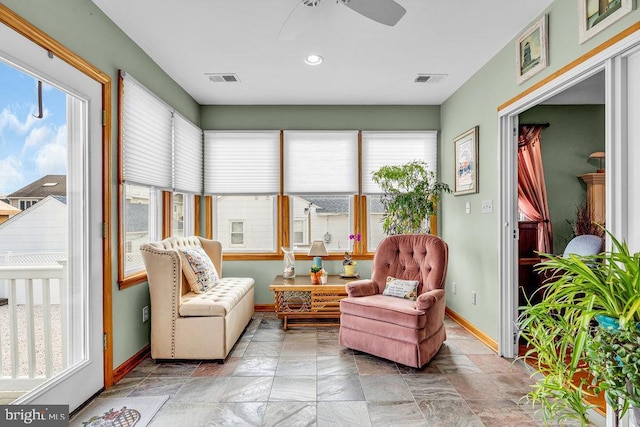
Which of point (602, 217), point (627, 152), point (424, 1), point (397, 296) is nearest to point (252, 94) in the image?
point (424, 1)

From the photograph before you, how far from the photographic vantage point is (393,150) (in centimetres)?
446

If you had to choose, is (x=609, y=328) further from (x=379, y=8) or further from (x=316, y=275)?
(x=316, y=275)

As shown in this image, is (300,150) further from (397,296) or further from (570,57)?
(570,57)

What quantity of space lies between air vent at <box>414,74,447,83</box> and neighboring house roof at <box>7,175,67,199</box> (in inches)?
128

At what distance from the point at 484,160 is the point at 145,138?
3121 mm

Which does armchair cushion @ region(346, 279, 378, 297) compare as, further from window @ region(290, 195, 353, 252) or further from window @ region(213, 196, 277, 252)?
window @ region(213, 196, 277, 252)

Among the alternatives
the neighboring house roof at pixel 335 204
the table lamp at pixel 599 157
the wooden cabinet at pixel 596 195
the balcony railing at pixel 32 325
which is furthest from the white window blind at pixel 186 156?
the table lamp at pixel 599 157

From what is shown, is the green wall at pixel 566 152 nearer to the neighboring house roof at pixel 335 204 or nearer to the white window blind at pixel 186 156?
the neighboring house roof at pixel 335 204

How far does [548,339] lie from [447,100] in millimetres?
3431

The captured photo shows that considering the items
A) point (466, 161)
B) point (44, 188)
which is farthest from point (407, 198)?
point (44, 188)

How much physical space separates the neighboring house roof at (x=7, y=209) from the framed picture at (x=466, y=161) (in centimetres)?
355

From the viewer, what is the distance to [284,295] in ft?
12.3

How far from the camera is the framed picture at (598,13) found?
5.79 ft

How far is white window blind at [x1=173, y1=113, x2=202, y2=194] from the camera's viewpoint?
3.64m
